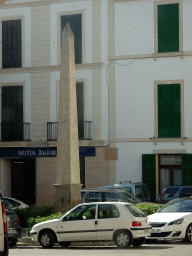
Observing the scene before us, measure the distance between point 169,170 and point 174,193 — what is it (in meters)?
4.70

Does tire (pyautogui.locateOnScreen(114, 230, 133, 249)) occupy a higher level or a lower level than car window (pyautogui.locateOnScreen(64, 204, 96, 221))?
lower

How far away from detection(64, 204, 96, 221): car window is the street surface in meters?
0.86

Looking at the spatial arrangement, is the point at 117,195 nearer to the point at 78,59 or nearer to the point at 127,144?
the point at 127,144

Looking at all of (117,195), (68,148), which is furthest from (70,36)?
(117,195)

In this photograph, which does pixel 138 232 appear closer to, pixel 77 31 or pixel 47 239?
pixel 47 239

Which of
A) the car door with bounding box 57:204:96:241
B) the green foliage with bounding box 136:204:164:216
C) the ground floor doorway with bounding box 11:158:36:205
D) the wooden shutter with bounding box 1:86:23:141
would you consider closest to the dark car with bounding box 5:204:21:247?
the car door with bounding box 57:204:96:241

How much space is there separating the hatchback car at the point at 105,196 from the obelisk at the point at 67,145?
2.29m

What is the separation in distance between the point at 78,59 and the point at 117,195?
11512mm

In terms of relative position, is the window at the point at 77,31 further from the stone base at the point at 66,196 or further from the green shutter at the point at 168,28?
the stone base at the point at 66,196

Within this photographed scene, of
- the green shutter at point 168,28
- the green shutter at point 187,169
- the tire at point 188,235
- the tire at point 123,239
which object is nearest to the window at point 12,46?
the green shutter at point 168,28

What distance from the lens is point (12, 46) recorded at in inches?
1346

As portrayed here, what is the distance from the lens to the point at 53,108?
109ft

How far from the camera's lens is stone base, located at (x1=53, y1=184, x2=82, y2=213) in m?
21.0

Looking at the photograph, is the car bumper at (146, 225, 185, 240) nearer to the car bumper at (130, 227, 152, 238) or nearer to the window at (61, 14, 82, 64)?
the car bumper at (130, 227, 152, 238)
